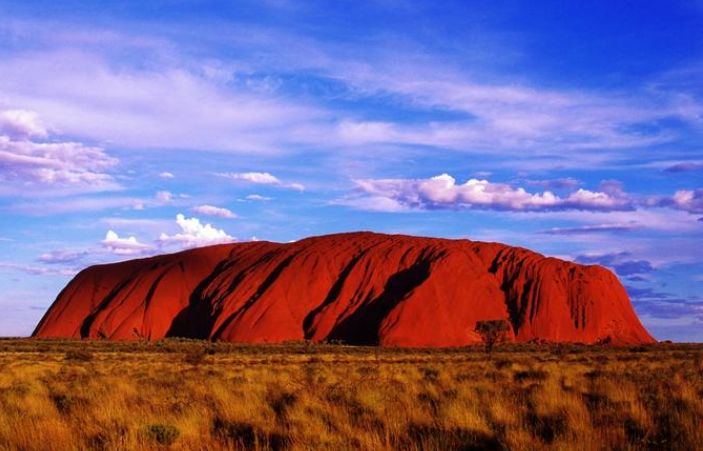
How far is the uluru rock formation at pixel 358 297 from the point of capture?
259ft

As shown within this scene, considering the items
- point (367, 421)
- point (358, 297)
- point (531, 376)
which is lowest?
point (531, 376)

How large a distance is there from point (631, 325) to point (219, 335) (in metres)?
54.0

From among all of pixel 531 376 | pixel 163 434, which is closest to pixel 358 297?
pixel 531 376

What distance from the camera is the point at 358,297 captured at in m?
83.7

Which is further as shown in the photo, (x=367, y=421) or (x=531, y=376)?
(x=531, y=376)

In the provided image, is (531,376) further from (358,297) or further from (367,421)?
(358,297)

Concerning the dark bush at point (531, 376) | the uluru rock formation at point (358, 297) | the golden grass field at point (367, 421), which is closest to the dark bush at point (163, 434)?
the golden grass field at point (367, 421)

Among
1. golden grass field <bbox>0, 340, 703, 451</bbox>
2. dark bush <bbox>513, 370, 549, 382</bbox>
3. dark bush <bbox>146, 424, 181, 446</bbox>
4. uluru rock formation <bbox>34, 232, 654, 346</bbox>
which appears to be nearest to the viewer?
golden grass field <bbox>0, 340, 703, 451</bbox>

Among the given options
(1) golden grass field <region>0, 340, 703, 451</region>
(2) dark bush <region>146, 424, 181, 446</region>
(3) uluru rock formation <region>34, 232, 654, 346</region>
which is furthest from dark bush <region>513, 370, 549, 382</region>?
(3) uluru rock formation <region>34, 232, 654, 346</region>

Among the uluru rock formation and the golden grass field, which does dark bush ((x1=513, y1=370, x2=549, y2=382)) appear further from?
the uluru rock formation

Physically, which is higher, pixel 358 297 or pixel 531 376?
pixel 358 297

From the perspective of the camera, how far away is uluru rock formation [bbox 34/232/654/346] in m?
78.9

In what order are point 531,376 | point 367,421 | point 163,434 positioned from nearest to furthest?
point 163,434 < point 367,421 < point 531,376

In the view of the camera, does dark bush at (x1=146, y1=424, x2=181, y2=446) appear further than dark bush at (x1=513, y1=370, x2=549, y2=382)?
No
